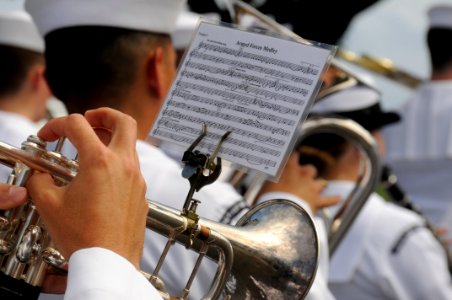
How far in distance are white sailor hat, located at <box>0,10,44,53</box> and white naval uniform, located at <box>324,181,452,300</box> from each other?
71.2 inches

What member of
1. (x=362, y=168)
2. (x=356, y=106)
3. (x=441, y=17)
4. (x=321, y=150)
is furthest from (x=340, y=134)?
(x=441, y=17)

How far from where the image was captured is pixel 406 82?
7812mm

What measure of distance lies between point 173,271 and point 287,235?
0.43m

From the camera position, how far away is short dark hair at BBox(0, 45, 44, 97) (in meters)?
4.89

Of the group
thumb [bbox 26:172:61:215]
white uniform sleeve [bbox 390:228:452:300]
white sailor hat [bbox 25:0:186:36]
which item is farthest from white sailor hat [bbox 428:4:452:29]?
thumb [bbox 26:172:61:215]

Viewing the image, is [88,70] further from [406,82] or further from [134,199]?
[406,82]

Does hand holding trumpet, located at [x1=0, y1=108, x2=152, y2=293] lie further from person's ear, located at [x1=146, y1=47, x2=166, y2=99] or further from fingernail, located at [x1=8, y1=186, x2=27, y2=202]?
person's ear, located at [x1=146, y1=47, x2=166, y2=99]

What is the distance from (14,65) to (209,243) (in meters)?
3.36

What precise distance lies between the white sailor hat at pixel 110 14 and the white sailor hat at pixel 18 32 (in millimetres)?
2135

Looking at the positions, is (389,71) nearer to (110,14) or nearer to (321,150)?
(321,150)

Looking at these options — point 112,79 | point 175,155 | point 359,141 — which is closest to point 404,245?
point 359,141

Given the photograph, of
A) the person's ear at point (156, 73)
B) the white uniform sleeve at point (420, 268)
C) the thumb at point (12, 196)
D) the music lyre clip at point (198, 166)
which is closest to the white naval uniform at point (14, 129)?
the person's ear at point (156, 73)

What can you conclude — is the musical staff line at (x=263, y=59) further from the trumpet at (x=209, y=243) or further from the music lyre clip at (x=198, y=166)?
the trumpet at (x=209, y=243)

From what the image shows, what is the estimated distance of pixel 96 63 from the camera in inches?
103
